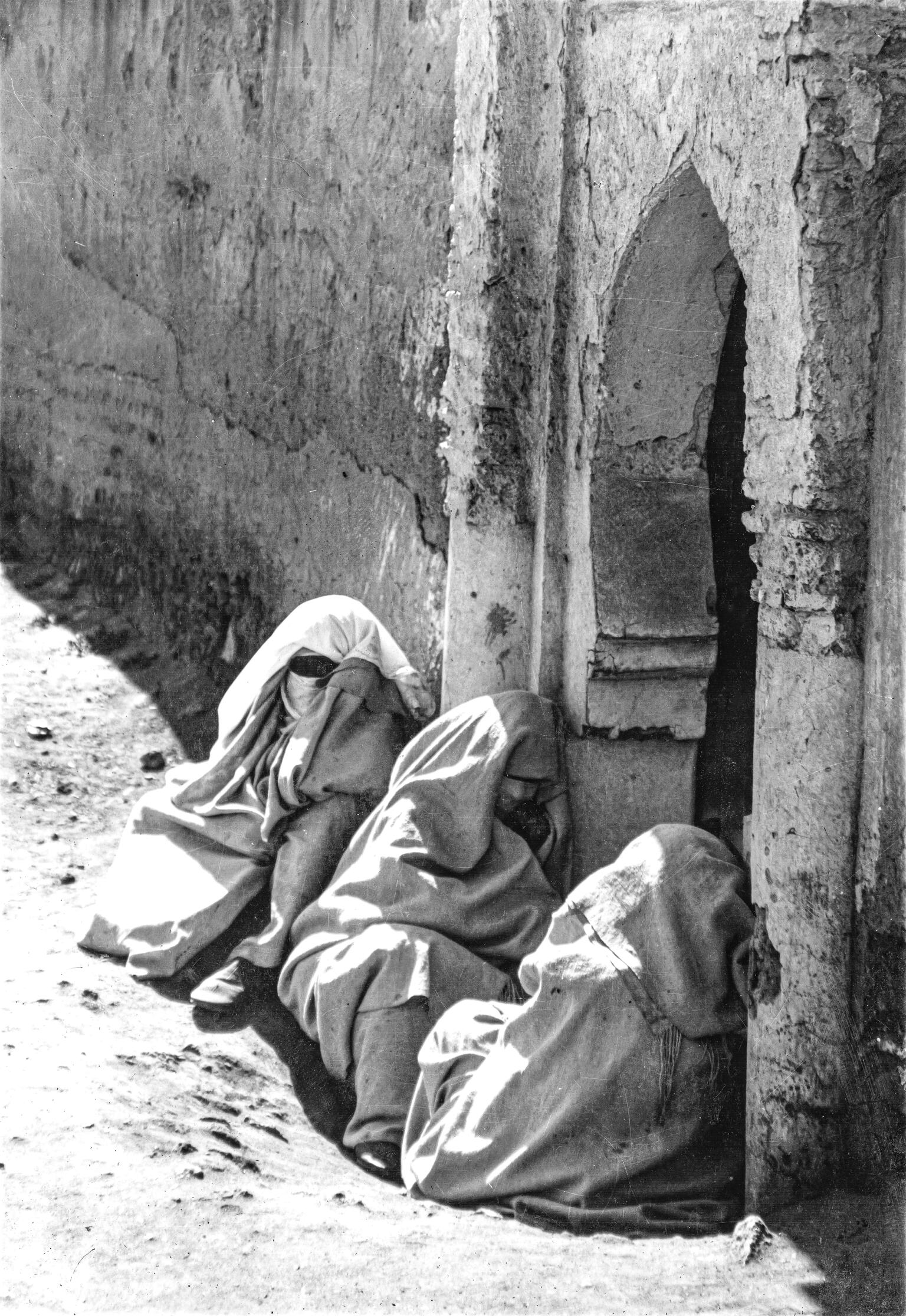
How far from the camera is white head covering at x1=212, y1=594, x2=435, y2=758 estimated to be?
578 centimetres

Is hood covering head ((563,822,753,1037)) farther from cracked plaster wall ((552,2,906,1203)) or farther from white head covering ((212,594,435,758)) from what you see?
white head covering ((212,594,435,758))

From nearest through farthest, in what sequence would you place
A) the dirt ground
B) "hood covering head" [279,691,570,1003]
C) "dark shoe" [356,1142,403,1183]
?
1. the dirt ground
2. "dark shoe" [356,1142,403,1183]
3. "hood covering head" [279,691,570,1003]

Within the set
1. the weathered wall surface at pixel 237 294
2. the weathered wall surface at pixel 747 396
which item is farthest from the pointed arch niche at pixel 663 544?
the weathered wall surface at pixel 237 294

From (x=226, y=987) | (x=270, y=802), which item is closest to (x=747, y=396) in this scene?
(x=270, y=802)

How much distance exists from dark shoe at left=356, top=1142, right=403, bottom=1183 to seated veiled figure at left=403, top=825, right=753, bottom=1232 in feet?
1.17

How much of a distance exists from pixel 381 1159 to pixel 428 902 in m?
0.83

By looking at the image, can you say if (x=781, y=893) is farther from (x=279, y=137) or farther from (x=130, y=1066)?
(x=279, y=137)

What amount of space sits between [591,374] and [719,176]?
44.8 inches

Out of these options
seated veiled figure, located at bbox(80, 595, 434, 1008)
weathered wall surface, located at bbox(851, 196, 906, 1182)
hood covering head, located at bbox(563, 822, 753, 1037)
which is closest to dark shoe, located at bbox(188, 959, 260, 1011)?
seated veiled figure, located at bbox(80, 595, 434, 1008)

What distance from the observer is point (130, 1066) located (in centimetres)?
471

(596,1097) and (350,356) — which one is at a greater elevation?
(350,356)

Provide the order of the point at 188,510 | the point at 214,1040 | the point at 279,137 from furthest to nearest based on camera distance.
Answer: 1. the point at 188,510
2. the point at 279,137
3. the point at 214,1040

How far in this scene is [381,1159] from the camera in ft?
14.1

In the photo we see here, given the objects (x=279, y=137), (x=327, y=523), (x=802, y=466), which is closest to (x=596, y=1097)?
(x=802, y=466)
